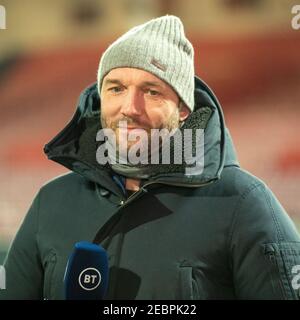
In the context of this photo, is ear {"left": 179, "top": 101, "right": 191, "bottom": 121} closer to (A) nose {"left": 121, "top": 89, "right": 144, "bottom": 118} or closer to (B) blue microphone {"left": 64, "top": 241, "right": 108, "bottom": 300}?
(A) nose {"left": 121, "top": 89, "right": 144, "bottom": 118}

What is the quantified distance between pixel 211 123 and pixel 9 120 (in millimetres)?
420

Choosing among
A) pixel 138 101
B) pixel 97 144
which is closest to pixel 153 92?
pixel 138 101

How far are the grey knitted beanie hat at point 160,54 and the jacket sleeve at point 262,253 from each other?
0.23 meters

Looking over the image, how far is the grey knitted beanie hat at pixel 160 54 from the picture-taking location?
1.05 meters

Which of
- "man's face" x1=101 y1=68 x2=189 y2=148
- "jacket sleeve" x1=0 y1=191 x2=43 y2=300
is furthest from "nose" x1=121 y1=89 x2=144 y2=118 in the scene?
"jacket sleeve" x1=0 y1=191 x2=43 y2=300

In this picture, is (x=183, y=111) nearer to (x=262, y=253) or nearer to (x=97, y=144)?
(x=97, y=144)

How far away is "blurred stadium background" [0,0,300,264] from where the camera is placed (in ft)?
3.72

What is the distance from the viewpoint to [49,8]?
1.18 m

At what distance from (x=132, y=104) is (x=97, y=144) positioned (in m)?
0.13

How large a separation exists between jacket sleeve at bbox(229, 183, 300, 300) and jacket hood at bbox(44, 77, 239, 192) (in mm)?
85

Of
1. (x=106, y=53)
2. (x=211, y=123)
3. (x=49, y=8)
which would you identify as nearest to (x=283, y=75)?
(x=211, y=123)

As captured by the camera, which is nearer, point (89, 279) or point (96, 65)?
point (89, 279)

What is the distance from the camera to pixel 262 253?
0.98 meters

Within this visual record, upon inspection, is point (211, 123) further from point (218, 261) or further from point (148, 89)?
point (218, 261)
